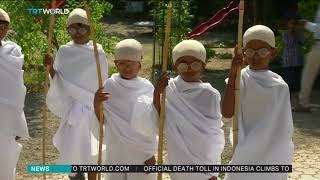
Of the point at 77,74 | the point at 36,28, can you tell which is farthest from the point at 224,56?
the point at 77,74

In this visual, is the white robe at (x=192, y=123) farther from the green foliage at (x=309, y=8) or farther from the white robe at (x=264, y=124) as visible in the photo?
the green foliage at (x=309, y=8)

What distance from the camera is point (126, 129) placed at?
392 cm

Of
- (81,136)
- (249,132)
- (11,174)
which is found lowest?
(11,174)

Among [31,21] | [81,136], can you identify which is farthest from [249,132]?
[31,21]

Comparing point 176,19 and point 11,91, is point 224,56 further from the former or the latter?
point 11,91

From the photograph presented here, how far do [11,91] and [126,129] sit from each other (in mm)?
1250

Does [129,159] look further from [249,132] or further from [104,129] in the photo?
[249,132]

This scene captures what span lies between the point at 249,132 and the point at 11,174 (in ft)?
7.25

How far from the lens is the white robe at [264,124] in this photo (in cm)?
346

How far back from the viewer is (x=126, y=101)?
13.0ft

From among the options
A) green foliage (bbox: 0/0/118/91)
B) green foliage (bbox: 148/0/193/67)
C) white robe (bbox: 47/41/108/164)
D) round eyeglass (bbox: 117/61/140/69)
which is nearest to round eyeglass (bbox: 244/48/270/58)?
round eyeglass (bbox: 117/61/140/69)

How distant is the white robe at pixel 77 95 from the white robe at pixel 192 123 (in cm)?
125

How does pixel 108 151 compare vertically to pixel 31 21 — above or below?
below

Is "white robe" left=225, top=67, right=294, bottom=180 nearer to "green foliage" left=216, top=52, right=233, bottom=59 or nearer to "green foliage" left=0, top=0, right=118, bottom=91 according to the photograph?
"green foliage" left=0, top=0, right=118, bottom=91
